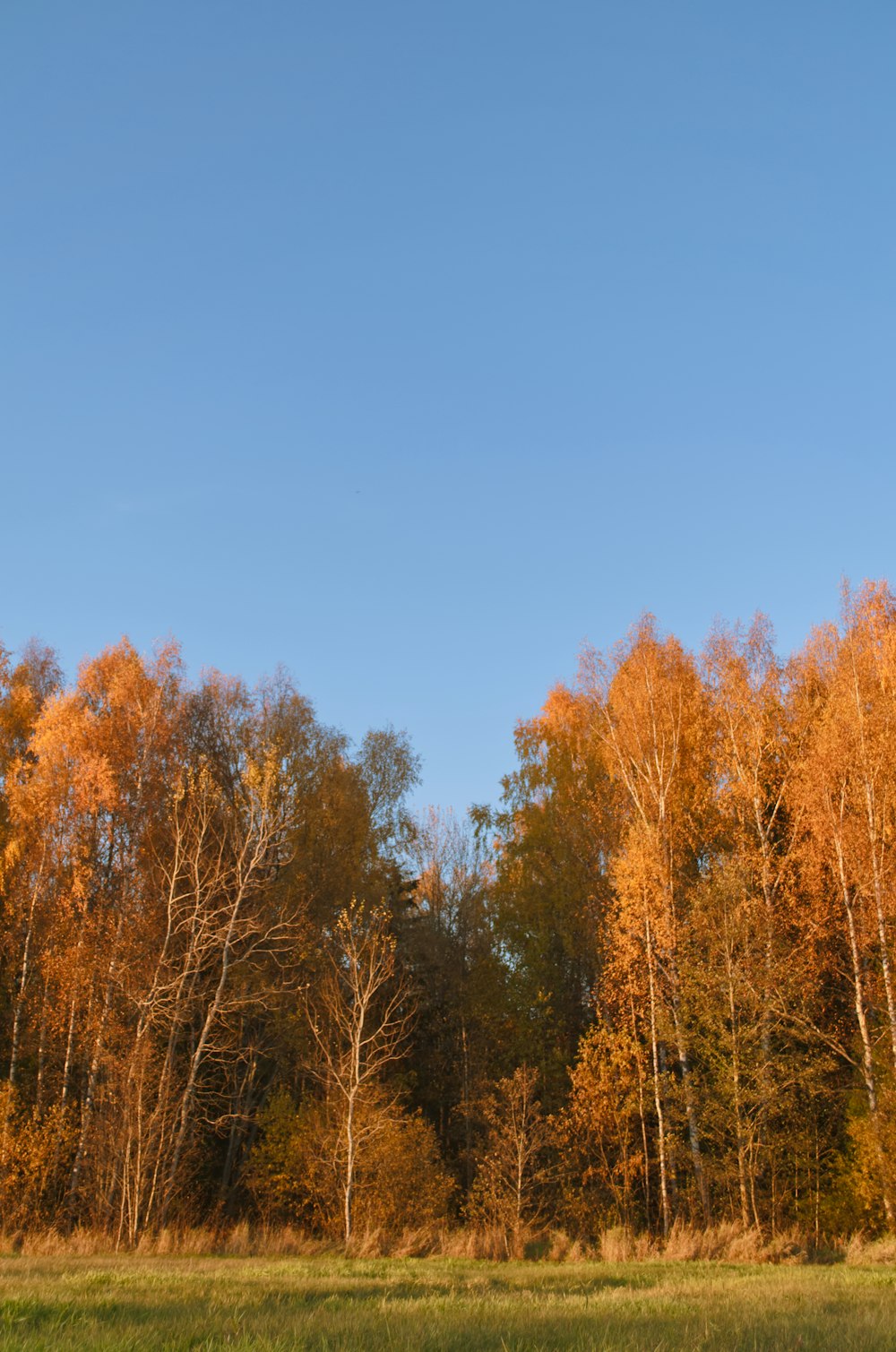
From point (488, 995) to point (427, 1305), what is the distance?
22.5 meters

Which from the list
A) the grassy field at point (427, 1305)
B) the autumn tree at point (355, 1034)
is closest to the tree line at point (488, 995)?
the autumn tree at point (355, 1034)

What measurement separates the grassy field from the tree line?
678cm

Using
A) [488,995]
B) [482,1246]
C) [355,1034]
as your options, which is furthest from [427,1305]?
[488,995]

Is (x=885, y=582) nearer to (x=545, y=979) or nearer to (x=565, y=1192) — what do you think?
(x=545, y=979)

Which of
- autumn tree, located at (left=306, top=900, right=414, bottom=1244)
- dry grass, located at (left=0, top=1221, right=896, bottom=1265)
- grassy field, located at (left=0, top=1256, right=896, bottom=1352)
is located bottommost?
dry grass, located at (left=0, top=1221, right=896, bottom=1265)

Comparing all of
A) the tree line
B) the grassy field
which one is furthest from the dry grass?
the grassy field

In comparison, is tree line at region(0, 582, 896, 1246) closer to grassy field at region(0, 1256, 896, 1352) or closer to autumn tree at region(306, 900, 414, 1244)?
autumn tree at region(306, 900, 414, 1244)

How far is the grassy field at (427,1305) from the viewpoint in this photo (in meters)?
7.51

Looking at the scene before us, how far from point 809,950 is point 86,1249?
1629 centimetres

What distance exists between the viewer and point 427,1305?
10.2 m

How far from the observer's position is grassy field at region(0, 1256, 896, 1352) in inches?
296

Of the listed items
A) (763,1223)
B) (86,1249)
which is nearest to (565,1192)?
(763,1223)

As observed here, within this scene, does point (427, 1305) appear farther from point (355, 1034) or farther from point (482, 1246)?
point (355, 1034)

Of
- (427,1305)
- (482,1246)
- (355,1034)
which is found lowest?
(482,1246)
